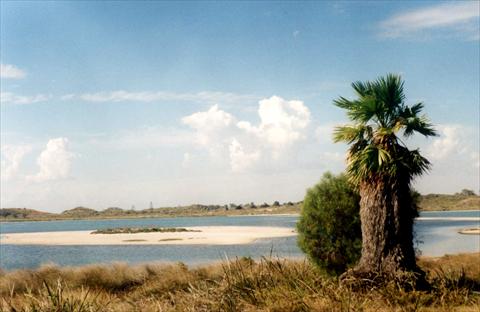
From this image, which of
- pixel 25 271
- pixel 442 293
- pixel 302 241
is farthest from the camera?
pixel 25 271

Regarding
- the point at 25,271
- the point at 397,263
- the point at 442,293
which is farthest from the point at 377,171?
the point at 25,271

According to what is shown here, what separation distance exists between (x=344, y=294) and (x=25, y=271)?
18.0 metres

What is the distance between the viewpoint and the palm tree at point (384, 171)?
621 inches

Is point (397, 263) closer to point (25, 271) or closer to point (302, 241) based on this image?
point (302, 241)

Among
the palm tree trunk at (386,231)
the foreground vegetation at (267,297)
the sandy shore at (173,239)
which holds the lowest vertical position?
the sandy shore at (173,239)

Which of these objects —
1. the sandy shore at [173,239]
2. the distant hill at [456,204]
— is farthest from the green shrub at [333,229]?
the distant hill at [456,204]

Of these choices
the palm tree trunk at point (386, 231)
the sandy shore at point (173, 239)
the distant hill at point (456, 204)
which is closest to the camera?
the palm tree trunk at point (386, 231)

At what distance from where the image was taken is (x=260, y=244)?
56.1 metres

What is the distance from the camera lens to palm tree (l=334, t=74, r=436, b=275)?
15.8m

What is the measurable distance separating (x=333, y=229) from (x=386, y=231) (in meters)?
4.73

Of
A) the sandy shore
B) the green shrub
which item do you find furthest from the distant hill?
the green shrub

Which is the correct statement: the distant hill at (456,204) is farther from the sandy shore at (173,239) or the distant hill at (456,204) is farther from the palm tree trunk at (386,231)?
the palm tree trunk at (386,231)

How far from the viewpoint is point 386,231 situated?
15.8 m

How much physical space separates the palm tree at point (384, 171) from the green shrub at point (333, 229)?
360cm
